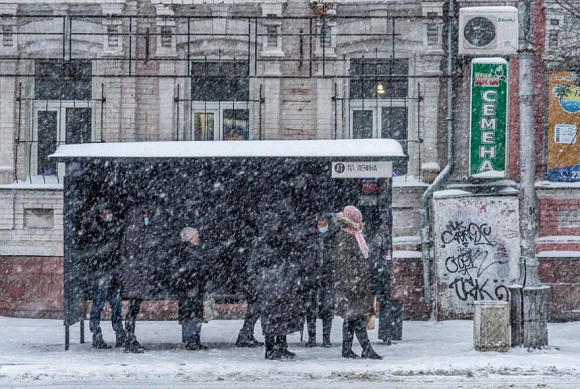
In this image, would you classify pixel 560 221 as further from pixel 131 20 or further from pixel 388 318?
pixel 131 20

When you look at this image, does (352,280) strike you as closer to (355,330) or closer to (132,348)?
(355,330)

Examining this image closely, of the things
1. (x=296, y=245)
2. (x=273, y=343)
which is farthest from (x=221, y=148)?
(x=273, y=343)

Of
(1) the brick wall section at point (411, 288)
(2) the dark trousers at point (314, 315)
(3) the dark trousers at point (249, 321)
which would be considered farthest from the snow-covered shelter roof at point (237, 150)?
(1) the brick wall section at point (411, 288)

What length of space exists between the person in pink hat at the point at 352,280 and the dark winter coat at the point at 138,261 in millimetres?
2611

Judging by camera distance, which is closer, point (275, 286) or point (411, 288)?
point (275, 286)

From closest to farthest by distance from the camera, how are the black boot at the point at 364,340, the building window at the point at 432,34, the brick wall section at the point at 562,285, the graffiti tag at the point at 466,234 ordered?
the black boot at the point at 364,340 → the brick wall section at the point at 562,285 → the graffiti tag at the point at 466,234 → the building window at the point at 432,34

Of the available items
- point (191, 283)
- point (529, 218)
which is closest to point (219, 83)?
point (191, 283)

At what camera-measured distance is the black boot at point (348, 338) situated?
10.6m

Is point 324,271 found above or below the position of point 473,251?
below

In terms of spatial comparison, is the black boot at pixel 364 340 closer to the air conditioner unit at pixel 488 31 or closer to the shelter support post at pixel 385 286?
the shelter support post at pixel 385 286

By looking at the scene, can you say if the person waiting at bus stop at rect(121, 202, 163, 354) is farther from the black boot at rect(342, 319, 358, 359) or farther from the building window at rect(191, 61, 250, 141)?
the building window at rect(191, 61, 250, 141)

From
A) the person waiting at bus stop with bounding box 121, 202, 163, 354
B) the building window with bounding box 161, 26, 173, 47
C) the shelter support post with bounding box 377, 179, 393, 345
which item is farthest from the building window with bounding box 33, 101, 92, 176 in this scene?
the shelter support post with bounding box 377, 179, 393, 345

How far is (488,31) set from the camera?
48.5 feet

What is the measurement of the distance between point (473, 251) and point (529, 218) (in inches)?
121
